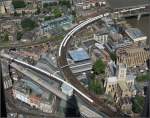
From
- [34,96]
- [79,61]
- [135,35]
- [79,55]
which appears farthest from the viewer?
[135,35]

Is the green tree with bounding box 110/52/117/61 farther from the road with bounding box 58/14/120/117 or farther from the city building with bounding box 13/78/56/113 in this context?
the city building with bounding box 13/78/56/113

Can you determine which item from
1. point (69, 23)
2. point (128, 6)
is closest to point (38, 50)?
point (69, 23)

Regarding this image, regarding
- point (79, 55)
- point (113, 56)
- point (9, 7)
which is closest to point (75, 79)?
point (79, 55)

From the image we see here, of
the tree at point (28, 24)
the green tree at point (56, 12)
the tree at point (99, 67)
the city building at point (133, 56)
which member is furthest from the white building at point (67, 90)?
the green tree at point (56, 12)

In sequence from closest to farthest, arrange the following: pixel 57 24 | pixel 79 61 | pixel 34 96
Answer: pixel 34 96 → pixel 79 61 → pixel 57 24

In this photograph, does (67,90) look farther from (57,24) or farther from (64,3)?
(64,3)

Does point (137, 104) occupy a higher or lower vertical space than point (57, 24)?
lower

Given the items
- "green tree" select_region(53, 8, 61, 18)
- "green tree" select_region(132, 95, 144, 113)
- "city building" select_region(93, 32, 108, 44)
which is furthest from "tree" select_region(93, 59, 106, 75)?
"green tree" select_region(53, 8, 61, 18)

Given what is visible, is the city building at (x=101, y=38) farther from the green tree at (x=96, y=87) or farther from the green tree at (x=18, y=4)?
the green tree at (x=18, y=4)
